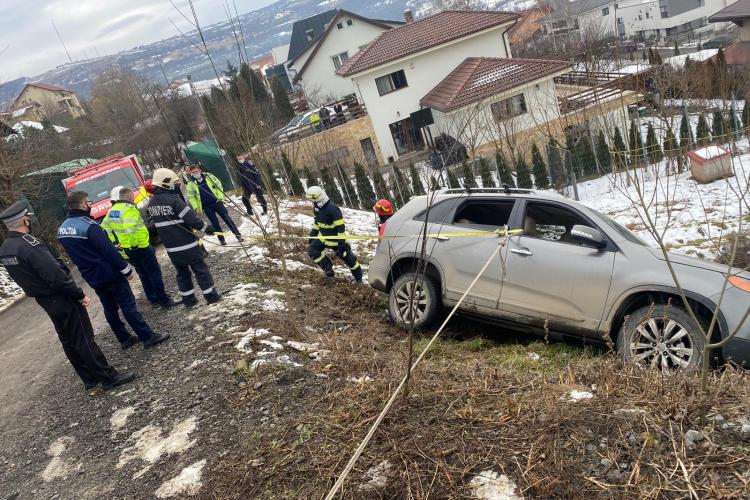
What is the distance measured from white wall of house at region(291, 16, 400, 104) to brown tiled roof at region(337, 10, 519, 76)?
17870 millimetres

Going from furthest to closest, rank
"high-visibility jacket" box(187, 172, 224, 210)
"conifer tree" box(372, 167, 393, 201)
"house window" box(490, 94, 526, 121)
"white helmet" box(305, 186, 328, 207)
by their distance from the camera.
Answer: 1. "house window" box(490, 94, 526, 121)
2. "conifer tree" box(372, 167, 393, 201)
3. "high-visibility jacket" box(187, 172, 224, 210)
4. "white helmet" box(305, 186, 328, 207)

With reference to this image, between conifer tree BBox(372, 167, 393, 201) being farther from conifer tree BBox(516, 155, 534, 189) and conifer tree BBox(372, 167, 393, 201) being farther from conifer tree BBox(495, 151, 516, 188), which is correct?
conifer tree BBox(516, 155, 534, 189)

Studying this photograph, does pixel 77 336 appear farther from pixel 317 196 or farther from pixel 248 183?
pixel 248 183

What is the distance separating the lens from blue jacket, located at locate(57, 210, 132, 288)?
5.50m

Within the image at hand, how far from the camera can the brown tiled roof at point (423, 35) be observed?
89.6 feet

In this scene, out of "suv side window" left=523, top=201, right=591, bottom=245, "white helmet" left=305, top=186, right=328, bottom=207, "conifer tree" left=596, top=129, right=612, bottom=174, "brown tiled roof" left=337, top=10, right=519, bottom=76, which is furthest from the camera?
"brown tiled roof" left=337, top=10, right=519, bottom=76

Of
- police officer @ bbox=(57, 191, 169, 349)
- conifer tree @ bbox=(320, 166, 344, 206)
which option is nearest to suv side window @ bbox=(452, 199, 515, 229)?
police officer @ bbox=(57, 191, 169, 349)

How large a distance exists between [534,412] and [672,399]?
880 mm

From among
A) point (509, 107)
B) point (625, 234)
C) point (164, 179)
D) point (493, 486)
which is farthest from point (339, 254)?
point (509, 107)

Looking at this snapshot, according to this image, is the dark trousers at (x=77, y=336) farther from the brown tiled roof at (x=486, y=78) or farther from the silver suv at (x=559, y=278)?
the brown tiled roof at (x=486, y=78)

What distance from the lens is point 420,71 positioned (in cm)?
2819

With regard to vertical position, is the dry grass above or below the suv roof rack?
below

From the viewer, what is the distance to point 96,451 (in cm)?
431

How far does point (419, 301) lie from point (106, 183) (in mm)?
9501
